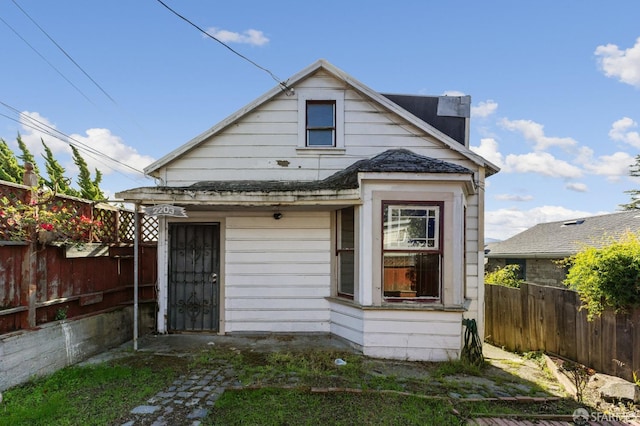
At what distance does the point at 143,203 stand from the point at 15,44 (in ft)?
24.4

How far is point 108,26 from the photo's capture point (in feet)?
29.7

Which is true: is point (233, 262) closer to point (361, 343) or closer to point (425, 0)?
point (361, 343)

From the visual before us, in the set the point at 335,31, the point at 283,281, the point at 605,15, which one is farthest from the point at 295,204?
the point at 605,15

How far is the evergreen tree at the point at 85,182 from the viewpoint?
14.4m

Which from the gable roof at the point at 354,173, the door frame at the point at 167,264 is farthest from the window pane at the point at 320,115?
the door frame at the point at 167,264

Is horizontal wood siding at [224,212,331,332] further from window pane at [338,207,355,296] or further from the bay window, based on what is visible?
the bay window

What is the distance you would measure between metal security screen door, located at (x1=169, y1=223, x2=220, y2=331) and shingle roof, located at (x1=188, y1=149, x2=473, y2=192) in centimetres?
114

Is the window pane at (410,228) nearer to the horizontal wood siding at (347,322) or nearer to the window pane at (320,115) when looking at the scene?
the horizontal wood siding at (347,322)

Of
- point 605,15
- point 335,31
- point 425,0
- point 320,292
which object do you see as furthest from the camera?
point 335,31

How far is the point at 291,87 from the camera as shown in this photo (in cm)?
766

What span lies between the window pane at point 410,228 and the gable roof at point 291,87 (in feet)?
6.59

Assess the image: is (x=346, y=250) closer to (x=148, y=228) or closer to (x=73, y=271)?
(x=148, y=228)

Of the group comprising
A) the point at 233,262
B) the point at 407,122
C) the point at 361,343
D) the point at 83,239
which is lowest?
the point at 361,343

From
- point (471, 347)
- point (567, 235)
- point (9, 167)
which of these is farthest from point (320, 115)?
point (567, 235)
